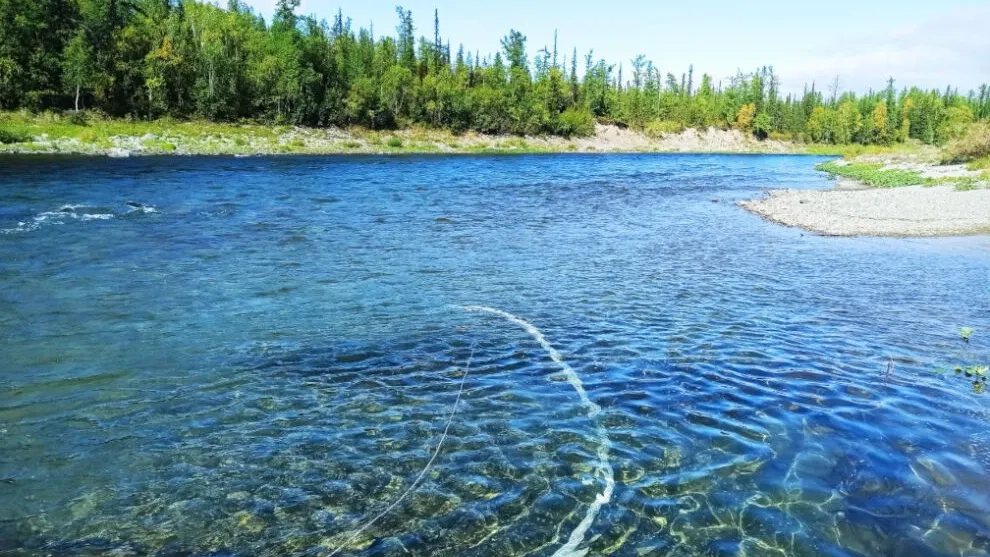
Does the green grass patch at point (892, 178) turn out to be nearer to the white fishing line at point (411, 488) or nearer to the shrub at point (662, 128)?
the white fishing line at point (411, 488)

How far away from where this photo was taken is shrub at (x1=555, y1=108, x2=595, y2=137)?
128 m

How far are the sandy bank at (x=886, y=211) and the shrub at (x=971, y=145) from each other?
19.3 meters

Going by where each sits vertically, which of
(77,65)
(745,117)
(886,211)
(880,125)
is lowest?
(886,211)

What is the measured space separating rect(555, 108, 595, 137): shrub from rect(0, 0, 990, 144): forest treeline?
357 mm

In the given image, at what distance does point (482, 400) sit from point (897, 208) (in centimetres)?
2937

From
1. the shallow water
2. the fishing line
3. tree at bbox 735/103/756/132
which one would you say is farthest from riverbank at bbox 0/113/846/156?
the fishing line

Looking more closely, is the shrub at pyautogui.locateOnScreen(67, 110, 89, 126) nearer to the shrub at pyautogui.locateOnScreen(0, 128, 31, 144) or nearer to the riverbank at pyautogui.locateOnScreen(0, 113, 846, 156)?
the riverbank at pyautogui.locateOnScreen(0, 113, 846, 156)

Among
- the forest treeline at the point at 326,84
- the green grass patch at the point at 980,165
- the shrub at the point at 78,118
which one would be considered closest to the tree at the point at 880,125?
the forest treeline at the point at 326,84

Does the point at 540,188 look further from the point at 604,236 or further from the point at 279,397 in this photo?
the point at 279,397

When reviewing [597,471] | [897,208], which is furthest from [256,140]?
[597,471]

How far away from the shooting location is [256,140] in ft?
246

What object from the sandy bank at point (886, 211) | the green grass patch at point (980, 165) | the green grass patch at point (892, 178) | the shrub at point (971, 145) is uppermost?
the shrub at point (971, 145)

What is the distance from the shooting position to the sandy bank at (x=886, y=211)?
80.8 feet

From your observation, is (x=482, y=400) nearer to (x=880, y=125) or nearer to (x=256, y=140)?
(x=256, y=140)
